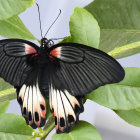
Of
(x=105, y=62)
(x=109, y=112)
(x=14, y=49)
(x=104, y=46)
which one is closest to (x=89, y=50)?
(x=105, y=62)

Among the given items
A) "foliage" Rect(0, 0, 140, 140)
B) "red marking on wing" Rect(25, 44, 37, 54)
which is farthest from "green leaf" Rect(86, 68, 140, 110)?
"red marking on wing" Rect(25, 44, 37, 54)

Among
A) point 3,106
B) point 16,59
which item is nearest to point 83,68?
point 16,59

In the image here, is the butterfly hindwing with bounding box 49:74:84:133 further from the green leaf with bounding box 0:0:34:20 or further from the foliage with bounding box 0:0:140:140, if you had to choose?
the green leaf with bounding box 0:0:34:20

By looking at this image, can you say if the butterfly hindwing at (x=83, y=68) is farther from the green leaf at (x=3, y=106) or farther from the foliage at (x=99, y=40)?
the green leaf at (x=3, y=106)

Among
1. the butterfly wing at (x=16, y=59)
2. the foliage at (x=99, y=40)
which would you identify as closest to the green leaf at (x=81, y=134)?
the foliage at (x=99, y=40)

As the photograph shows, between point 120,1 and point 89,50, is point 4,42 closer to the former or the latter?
point 89,50
